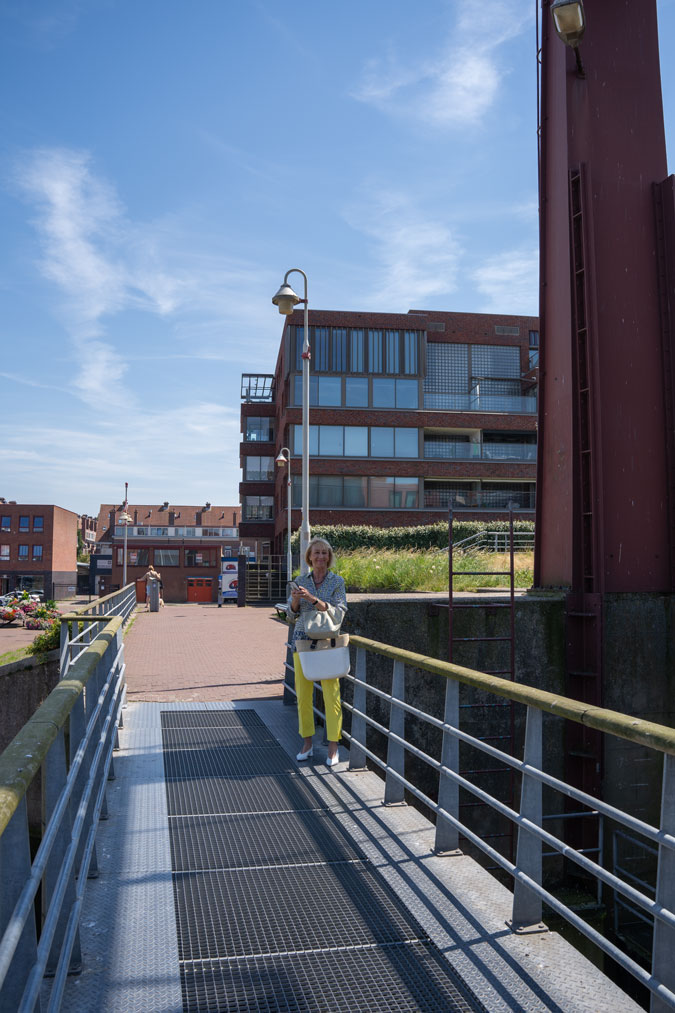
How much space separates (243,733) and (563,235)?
8.08 metres

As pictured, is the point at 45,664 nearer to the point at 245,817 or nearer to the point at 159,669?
the point at 159,669

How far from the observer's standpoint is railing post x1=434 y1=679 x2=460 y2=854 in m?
4.69

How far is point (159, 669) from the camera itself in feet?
50.1

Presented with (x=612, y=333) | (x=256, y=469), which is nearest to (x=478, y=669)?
(x=612, y=333)

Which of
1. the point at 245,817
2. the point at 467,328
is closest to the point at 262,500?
the point at 467,328

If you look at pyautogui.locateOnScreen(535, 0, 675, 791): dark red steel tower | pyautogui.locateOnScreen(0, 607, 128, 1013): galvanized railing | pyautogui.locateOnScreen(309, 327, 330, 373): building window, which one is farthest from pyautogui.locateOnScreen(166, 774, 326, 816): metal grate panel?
pyautogui.locateOnScreen(309, 327, 330, 373): building window

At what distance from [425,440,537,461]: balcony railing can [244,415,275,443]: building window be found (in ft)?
50.7

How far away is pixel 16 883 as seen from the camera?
2.28 m

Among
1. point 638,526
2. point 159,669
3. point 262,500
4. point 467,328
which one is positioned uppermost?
point 467,328

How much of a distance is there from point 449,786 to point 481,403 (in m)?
40.7

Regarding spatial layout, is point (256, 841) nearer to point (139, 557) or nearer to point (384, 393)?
point (384, 393)

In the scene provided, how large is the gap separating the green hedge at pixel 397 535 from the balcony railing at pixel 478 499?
4923 mm

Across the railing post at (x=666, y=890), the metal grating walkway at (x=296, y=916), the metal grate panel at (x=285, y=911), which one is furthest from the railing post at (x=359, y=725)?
the railing post at (x=666, y=890)

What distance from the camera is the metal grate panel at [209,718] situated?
880 centimetres
